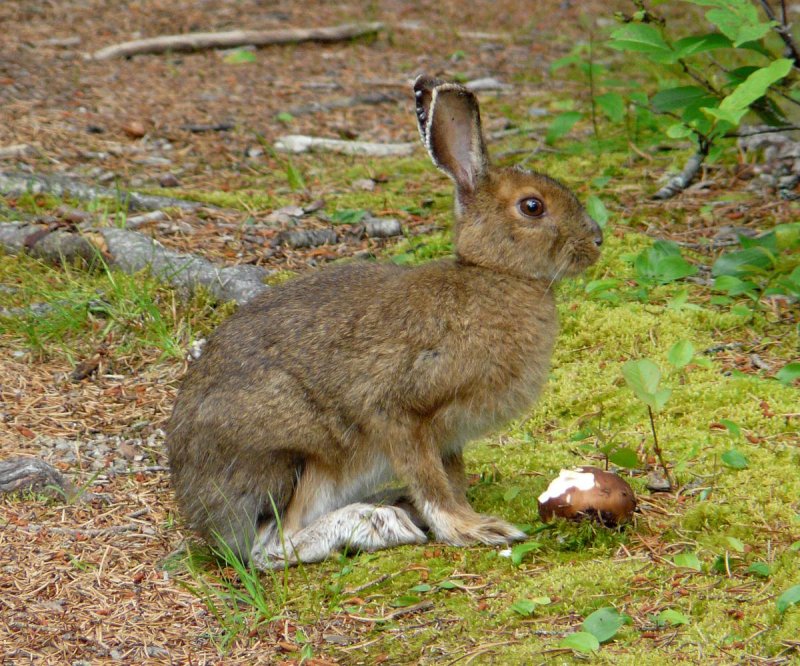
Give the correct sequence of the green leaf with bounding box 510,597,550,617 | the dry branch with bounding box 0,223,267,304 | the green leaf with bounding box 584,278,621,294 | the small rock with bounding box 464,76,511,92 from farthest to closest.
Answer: the small rock with bounding box 464,76,511,92 → the dry branch with bounding box 0,223,267,304 → the green leaf with bounding box 584,278,621,294 → the green leaf with bounding box 510,597,550,617

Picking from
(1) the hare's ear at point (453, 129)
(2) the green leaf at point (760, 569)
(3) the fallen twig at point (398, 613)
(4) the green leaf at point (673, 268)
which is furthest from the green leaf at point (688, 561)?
(4) the green leaf at point (673, 268)

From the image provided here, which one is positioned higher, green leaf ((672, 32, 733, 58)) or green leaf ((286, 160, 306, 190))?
green leaf ((672, 32, 733, 58))

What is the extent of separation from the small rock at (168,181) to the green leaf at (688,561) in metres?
5.72

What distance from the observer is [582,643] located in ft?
12.5

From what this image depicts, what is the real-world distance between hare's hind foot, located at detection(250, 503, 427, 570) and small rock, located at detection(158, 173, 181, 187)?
452cm

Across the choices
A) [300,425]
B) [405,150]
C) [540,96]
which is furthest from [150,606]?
[540,96]

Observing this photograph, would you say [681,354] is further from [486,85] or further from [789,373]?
[486,85]

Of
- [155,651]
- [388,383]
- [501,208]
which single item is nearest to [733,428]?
[501,208]

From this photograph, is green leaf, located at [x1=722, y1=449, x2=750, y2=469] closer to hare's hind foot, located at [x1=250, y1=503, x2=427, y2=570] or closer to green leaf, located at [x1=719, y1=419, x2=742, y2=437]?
green leaf, located at [x1=719, y1=419, x2=742, y2=437]

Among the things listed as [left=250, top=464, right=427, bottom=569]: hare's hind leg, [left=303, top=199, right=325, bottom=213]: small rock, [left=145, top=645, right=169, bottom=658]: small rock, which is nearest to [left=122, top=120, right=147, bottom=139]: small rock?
[left=303, top=199, right=325, bottom=213]: small rock

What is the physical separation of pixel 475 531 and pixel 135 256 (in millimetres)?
3363

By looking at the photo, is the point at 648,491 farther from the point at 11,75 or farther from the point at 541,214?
the point at 11,75

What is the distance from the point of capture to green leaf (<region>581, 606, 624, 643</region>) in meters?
3.87

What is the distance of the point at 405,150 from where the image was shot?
984 cm
